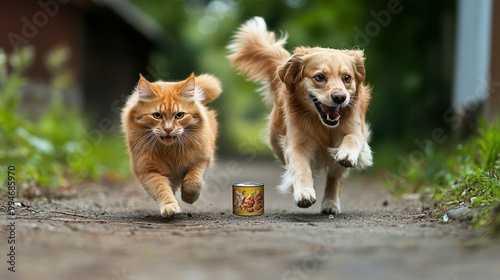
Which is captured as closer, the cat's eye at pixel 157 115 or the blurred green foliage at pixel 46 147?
the cat's eye at pixel 157 115

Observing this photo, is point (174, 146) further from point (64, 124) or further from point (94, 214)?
point (64, 124)

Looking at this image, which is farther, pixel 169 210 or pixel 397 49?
pixel 397 49

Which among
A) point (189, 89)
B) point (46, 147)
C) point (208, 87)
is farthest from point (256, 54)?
point (46, 147)

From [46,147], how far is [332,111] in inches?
177

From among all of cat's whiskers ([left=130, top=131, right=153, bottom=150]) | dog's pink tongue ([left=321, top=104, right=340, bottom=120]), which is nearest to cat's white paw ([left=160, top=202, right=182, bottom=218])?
cat's whiskers ([left=130, top=131, right=153, bottom=150])

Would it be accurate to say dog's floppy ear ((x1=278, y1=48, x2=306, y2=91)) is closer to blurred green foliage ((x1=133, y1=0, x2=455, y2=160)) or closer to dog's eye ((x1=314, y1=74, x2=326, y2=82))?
dog's eye ((x1=314, y1=74, x2=326, y2=82))

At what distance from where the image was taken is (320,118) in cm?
469

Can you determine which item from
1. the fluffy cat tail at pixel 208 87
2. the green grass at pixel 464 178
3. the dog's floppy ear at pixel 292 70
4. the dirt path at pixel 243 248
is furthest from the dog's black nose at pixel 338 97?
the fluffy cat tail at pixel 208 87

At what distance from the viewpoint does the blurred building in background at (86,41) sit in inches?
441

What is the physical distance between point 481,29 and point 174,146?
228 inches

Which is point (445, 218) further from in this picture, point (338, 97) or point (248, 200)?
point (248, 200)

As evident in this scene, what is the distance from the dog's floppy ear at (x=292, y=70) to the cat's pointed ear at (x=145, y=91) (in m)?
0.98

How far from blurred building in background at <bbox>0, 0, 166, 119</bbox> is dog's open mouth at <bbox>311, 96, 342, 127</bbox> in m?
7.04

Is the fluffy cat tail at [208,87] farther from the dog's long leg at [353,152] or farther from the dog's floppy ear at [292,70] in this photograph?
the dog's long leg at [353,152]
